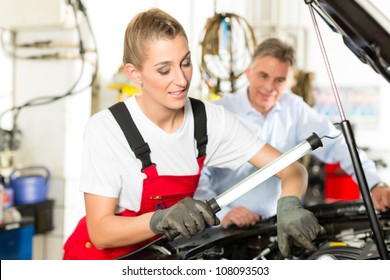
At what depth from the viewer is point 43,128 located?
8.22ft

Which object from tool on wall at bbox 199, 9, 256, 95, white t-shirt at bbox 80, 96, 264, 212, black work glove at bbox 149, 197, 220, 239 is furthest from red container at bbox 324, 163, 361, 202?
black work glove at bbox 149, 197, 220, 239

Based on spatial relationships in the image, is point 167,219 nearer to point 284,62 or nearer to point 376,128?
point 284,62

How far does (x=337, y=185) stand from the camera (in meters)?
4.64

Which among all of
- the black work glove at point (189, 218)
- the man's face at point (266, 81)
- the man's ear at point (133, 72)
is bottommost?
the black work glove at point (189, 218)

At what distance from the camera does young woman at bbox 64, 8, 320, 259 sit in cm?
96

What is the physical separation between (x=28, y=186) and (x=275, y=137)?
1.24 metres

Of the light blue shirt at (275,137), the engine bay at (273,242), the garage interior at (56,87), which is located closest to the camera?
the engine bay at (273,242)

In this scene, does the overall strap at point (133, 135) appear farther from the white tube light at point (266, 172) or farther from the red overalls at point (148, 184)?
the white tube light at point (266, 172)

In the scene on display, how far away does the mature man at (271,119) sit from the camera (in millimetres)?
1599

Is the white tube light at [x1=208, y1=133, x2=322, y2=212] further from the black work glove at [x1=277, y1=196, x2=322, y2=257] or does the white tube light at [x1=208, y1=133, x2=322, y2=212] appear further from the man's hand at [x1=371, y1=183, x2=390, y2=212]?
the man's hand at [x1=371, y1=183, x2=390, y2=212]

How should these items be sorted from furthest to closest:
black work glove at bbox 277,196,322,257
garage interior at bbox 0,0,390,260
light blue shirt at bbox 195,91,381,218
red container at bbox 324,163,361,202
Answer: red container at bbox 324,163,361,202
garage interior at bbox 0,0,390,260
light blue shirt at bbox 195,91,381,218
black work glove at bbox 277,196,322,257

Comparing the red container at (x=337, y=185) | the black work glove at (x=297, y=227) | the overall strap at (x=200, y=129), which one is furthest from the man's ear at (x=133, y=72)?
the red container at (x=337, y=185)

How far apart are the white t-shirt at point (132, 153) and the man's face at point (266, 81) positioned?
0.56 m

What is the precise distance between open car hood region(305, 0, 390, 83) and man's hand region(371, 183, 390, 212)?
0.54m
